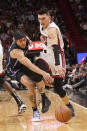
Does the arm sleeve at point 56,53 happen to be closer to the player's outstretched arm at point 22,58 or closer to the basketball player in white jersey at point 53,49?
the basketball player in white jersey at point 53,49

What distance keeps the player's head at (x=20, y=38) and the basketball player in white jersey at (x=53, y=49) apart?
12.4 inches

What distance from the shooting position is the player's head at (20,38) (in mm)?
5104

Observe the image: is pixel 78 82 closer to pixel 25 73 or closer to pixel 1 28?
pixel 25 73

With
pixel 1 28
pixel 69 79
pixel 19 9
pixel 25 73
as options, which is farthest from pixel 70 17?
pixel 25 73

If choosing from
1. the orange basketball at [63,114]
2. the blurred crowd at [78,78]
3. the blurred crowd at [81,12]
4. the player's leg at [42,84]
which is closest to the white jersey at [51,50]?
the player's leg at [42,84]

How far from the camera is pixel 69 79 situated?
11.6 metres

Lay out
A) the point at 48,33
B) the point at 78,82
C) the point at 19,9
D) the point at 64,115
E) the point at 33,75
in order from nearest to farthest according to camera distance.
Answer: the point at 64,115
the point at 48,33
the point at 33,75
the point at 78,82
the point at 19,9

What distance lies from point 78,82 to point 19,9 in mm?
9089

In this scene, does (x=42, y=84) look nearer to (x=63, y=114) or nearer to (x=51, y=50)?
(x=51, y=50)

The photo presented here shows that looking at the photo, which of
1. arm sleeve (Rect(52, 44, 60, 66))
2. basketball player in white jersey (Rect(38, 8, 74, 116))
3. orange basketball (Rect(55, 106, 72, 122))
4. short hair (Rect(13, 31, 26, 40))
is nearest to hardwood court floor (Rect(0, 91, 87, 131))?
orange basketball (Rect(55, 106, 72, 122))

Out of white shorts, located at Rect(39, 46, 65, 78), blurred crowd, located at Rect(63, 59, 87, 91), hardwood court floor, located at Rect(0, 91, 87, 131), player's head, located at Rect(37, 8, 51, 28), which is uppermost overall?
player's head, located at Rect(37, 8, 51, 28)

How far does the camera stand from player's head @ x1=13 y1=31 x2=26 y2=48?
5.10m

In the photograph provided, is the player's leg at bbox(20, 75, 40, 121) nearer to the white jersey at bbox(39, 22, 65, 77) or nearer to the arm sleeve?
the white jersey at bbox(39, 22, 65, 77)

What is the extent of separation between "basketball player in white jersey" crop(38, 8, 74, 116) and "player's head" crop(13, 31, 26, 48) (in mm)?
315
